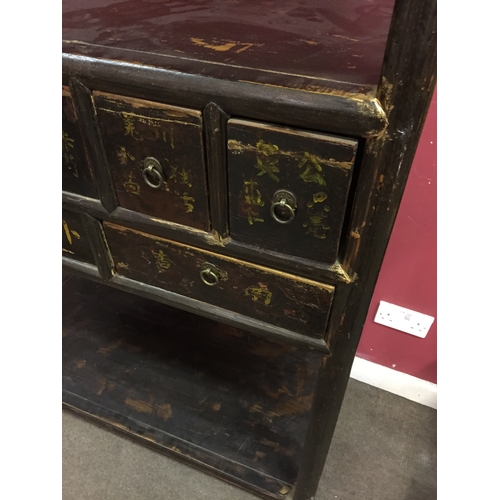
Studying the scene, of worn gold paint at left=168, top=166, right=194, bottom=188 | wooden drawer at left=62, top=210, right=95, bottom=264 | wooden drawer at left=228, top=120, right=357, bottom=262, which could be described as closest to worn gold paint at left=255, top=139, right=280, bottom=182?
wooden drawer at left=228, top=120, right=357, bottom=262

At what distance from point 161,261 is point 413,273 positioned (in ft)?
2.09

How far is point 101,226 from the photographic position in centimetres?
75

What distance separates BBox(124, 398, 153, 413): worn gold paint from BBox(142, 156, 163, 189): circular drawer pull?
745 mm

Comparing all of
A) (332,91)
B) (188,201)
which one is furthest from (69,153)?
(332,91)

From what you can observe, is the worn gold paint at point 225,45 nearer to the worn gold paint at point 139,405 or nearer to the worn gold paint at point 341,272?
the worn gold paint at point 341,272

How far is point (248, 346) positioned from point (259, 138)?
2.94ft

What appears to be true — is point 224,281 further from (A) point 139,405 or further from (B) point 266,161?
(A) point 139,405

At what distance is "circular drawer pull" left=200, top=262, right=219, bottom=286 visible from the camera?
0.70 metres

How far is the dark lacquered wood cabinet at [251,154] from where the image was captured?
1.61ft

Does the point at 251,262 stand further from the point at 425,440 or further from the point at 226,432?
the point at 425,440

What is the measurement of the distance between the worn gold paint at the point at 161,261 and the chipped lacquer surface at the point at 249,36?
1.00ft

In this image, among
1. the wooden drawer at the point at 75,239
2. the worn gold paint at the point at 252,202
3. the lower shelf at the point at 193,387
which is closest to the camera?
the worn gold paint at the point at 252,202

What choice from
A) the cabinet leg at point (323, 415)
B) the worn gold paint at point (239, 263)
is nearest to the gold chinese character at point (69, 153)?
the worn gold paint at point (239, 263)
